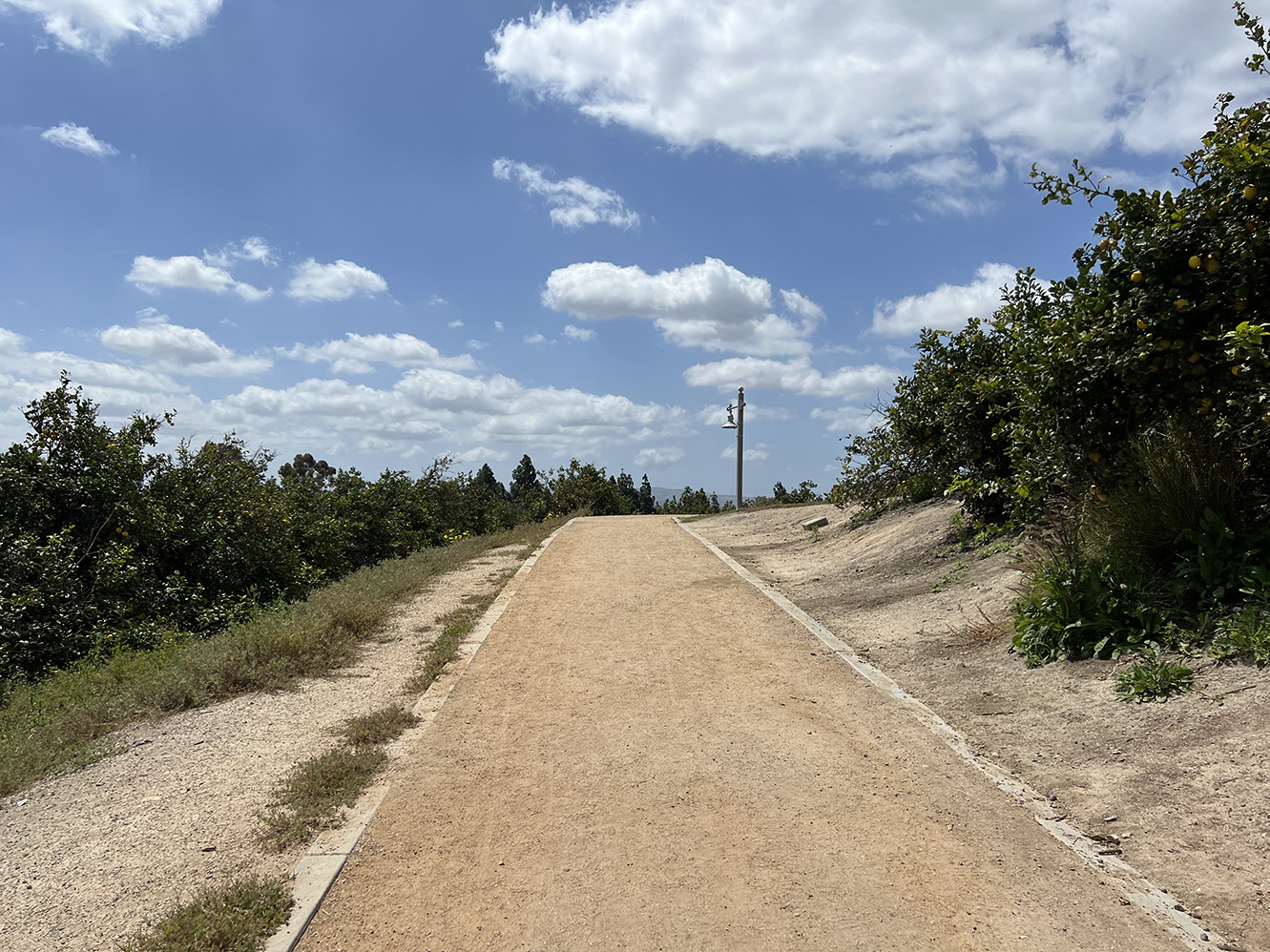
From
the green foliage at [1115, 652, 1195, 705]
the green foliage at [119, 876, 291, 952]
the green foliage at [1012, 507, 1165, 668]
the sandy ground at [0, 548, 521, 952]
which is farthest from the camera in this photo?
the green foliage at [1012, 507, 1165, 668]

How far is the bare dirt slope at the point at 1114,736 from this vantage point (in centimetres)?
335

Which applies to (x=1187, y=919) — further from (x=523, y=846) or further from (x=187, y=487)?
(x=187, y=487)

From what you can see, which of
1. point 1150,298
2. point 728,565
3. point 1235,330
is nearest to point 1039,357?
point 1150,298

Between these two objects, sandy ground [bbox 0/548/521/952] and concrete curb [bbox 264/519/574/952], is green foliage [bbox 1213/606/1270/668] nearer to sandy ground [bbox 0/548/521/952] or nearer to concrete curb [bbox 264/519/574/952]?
concrete curb [bbox 264/519/574/952]

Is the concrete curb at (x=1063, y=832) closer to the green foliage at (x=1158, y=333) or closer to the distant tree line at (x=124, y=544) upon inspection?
the green foliage at (x=1158, y=333)

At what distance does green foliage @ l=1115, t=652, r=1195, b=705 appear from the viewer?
472 cm

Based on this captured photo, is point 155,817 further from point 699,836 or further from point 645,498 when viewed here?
point 645,498

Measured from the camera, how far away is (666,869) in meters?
3.49

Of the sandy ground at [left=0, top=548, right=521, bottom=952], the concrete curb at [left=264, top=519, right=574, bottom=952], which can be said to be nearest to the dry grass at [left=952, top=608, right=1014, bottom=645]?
the concrete curb at [left=264, top=519, right=574, bottom=952]

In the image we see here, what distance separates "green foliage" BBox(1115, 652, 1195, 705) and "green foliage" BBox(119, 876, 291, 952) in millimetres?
4889

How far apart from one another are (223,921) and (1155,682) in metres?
5.19

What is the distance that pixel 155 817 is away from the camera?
4.16 m

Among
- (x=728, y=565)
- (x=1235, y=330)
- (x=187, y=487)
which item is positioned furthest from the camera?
(x=728, y=565)

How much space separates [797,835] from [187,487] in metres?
11.0
